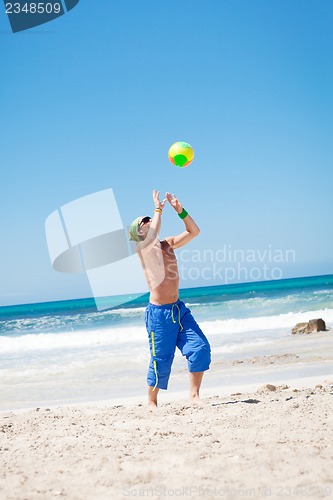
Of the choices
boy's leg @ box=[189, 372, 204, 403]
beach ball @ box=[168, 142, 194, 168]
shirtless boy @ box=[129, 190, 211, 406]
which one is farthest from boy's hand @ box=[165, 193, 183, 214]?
boy's leg @ box=[189, 372, 204, 403]

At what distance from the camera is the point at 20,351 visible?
15.0 metres

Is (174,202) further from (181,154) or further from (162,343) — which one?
(162,343)

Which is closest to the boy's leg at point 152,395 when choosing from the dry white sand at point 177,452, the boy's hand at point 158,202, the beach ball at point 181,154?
the dry white sand at point 177,452

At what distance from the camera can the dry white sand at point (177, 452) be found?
271 cm

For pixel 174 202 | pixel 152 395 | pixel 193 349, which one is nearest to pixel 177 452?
pixel 193 349

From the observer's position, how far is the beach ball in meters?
5.50

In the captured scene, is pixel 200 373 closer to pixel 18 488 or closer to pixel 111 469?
pixel 111 469

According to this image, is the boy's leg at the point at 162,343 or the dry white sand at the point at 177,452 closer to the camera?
the dry white sand at the point at 177,452

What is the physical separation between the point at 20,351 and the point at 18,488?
12.8 metres

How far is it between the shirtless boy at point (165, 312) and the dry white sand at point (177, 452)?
373 millimetres

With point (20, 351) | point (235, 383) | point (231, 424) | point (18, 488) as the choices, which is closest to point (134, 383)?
point (235, 383)

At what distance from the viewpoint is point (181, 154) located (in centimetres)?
551

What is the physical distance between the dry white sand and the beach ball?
256 centimetres

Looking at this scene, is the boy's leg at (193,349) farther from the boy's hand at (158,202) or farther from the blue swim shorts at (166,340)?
the boy's hand at (158,202)
